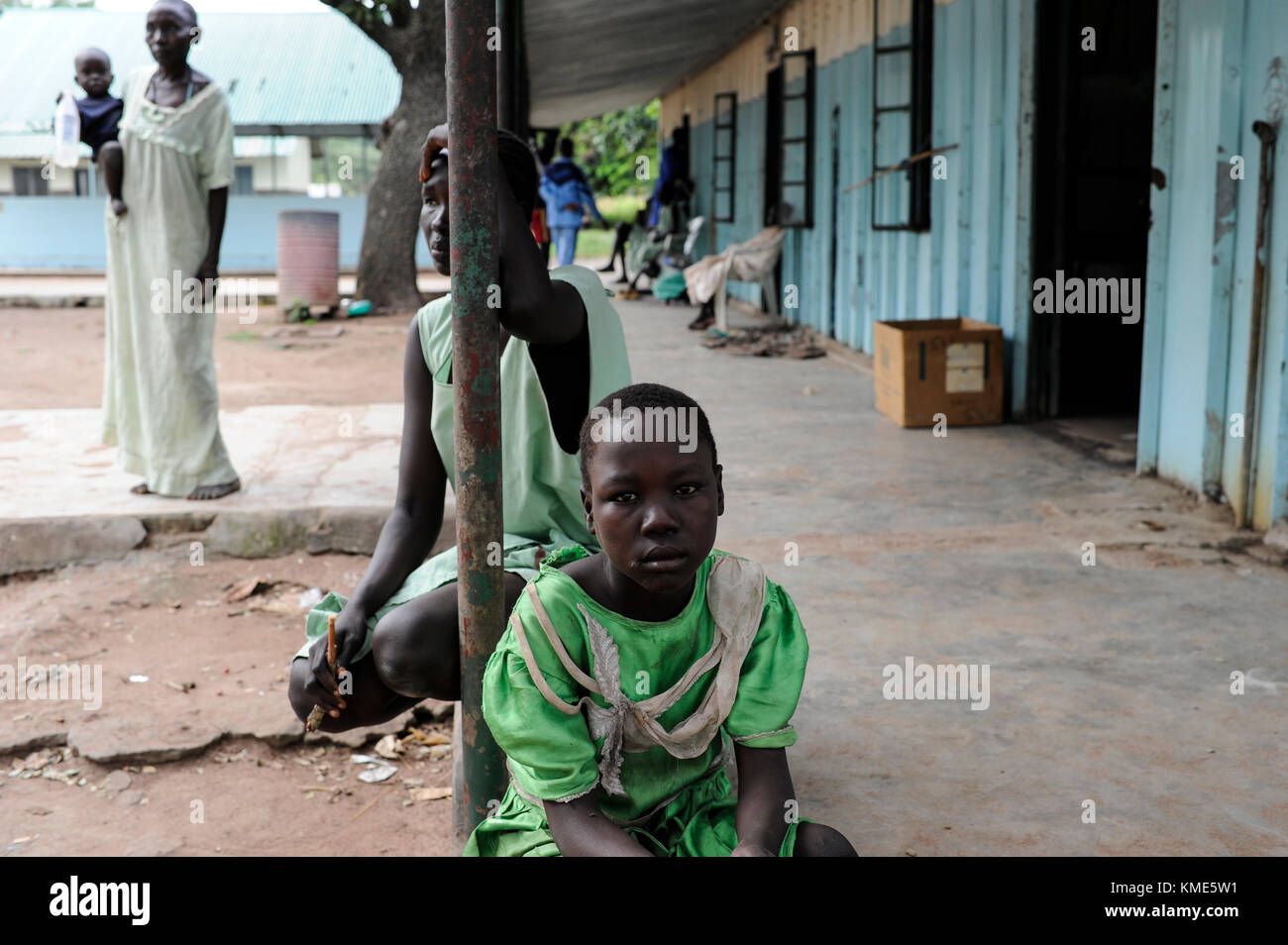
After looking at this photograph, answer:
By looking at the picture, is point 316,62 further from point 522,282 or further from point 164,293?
point 522,282

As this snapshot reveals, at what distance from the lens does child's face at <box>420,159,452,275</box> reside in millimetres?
2109

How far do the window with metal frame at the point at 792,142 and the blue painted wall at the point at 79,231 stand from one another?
10632 mm

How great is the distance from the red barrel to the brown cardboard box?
8854mm

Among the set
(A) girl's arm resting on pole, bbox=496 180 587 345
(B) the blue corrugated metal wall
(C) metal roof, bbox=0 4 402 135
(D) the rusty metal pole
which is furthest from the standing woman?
(C) metal roof, bbox=0 4 402 135

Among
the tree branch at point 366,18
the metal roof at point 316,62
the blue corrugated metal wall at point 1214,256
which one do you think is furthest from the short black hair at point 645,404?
the tree branch at point 366,18

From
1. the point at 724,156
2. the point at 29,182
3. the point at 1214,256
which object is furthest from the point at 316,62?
the point at 1214,256

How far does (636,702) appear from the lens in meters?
1.82

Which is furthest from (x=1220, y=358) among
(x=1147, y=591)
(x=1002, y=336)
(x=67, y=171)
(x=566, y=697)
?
(x=67, y=171)

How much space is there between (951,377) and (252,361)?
20.8 feet

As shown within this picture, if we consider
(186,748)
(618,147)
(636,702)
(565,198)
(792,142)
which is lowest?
(186,748)

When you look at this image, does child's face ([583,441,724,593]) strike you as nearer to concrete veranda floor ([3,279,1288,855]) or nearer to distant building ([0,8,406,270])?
concrete veranda floor ([3,279,1288,855])
